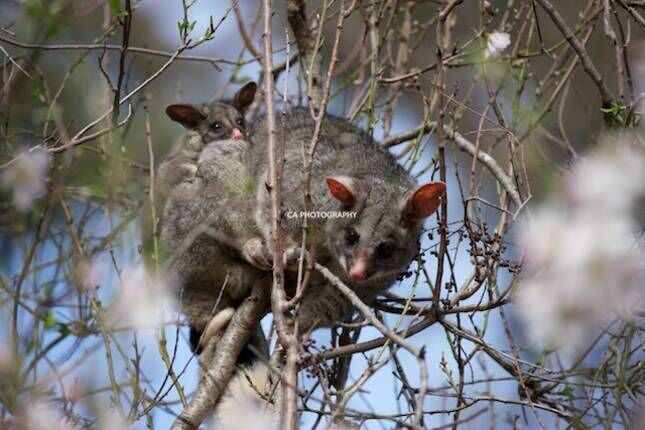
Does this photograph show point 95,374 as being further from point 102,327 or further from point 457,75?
point 457,75

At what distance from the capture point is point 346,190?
5707 millimetres

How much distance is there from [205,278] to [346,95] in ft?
6.77

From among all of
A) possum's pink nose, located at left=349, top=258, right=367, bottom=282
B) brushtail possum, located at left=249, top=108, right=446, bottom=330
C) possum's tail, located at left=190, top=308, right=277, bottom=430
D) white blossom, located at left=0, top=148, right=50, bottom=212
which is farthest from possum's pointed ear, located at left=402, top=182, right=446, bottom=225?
white blossom, located at left=0, top=148, right=50, bottom=212

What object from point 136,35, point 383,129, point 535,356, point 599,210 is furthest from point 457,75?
point 599,210

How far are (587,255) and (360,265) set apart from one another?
106 inches

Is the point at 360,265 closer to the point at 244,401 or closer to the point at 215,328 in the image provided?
the point at 244,401

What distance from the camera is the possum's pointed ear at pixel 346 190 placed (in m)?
5.65

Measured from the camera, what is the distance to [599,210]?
9.54ft

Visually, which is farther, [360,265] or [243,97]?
[243,97]

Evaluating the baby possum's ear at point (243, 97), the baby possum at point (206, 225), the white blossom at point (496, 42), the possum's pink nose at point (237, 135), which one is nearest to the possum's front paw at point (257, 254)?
the baby possum at point (206, 225)

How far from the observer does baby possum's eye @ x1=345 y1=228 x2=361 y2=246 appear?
18.9 ft

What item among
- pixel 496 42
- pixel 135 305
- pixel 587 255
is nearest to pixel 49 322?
pixel 135 305

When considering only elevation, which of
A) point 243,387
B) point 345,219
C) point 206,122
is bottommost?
point 243,387

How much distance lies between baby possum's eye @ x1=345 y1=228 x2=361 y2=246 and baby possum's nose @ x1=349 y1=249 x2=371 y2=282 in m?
0.10
